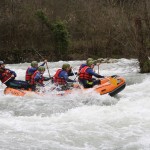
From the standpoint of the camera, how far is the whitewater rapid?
342 inches

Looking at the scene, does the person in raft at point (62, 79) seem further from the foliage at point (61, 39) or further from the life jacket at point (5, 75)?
the foliage at point (61, 39)

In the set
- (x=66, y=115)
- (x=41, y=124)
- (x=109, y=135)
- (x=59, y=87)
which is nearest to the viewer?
(x=109, y=135)

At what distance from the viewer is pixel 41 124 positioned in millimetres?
9945

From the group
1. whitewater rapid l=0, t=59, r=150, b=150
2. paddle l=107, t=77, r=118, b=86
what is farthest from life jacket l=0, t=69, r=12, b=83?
paddle l=107, t=77, r=118, b=86

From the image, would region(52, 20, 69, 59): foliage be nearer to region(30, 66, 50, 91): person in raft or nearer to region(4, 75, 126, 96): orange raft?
region(30, 66, 50, 91): person in raft

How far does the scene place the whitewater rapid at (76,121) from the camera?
8.68 meters

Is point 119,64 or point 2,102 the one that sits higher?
point 2,102

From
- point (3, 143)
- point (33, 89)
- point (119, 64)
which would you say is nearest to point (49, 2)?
point (119, 64)

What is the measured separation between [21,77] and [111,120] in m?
10.1

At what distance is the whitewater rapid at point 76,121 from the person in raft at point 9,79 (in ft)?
1.68

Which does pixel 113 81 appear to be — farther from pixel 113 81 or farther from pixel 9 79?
pixel 9 79

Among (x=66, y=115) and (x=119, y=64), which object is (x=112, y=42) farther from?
(x=66, y=115)

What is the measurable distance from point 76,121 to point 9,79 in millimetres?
4116

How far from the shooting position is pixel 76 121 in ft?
33.5
